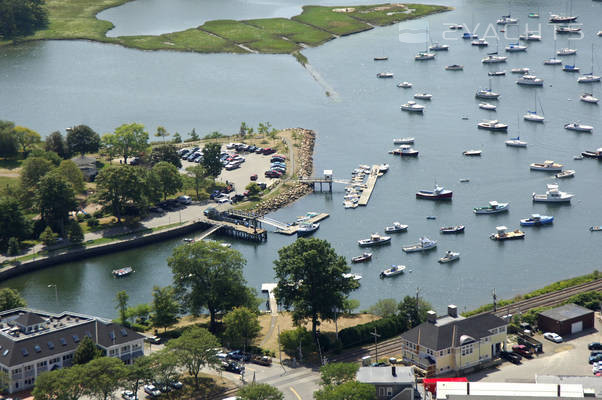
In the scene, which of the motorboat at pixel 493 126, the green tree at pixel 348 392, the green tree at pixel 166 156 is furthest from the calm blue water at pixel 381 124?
the green tree at pixel 348 392

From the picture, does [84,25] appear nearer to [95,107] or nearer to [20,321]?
[95,107]

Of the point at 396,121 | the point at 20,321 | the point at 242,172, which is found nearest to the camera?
the point at 20,321

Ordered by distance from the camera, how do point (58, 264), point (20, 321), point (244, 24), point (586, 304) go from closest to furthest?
point (20, 321), point (586, 304), point (58, 264), point (244, 24)

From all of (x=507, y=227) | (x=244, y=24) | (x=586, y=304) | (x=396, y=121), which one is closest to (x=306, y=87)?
(x=396, y=121)

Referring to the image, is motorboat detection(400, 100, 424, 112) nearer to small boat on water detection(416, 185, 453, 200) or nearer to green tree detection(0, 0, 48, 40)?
small boat on water detection(416, 185, 453, 200)

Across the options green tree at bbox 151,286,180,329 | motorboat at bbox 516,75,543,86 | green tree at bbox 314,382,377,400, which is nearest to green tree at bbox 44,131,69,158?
green tree at bbox 151,286,180,329

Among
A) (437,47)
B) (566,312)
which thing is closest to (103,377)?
(566,312)

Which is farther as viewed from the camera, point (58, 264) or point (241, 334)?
point (58, 264)
